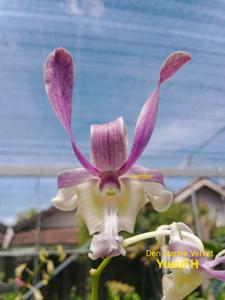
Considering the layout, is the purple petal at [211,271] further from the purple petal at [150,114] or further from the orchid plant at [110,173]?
the purple petal at [150,114]

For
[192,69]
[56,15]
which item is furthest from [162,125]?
[56,15]

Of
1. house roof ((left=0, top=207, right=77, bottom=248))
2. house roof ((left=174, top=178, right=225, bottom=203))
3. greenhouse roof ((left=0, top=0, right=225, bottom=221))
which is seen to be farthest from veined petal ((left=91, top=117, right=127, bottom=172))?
house roof ((left=174, top=178, right=225, bottom=203))

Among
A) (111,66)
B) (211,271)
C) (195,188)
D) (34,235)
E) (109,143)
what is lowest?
(34,235)

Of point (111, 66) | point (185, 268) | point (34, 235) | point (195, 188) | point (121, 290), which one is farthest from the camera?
point (195, 188)

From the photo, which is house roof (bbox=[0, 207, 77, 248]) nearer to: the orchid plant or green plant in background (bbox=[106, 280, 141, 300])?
green plant in background (bbox=[106, 280, 141, 300])

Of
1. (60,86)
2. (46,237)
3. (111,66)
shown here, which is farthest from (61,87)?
(46,237)

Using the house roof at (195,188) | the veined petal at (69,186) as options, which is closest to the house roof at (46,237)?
the house roof at (195,188)

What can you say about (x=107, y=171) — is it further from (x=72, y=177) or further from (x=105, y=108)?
(x=105, y=108)
